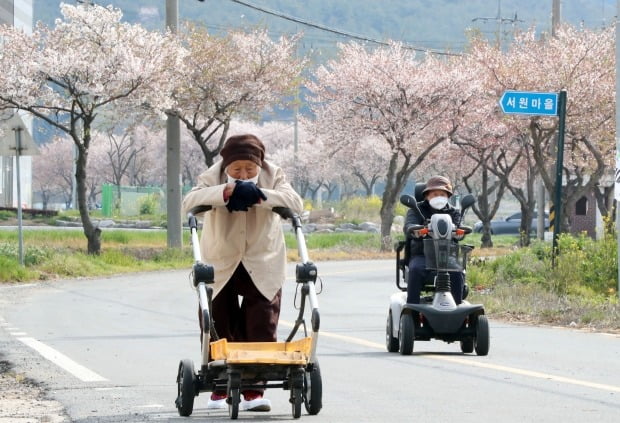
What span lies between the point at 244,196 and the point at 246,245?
38 centimetres

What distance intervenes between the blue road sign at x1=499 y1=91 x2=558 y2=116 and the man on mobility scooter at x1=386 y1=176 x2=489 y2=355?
7.50 meters

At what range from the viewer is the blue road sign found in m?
19.4

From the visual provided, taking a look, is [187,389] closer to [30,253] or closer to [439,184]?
[439,184]

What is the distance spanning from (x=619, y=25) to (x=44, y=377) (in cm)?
977

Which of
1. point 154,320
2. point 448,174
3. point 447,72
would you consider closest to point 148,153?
point 448,174

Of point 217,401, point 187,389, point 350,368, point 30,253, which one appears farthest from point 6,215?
point 187,389

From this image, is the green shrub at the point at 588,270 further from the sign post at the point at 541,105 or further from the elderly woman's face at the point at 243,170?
the elderly woman's face at the point at 243,170

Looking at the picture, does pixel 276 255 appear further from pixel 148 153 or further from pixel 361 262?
pixel 148 153

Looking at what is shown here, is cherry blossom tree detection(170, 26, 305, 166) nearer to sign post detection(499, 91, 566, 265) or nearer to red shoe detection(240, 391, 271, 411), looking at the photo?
sign post detection(499, 91, 566, 265)

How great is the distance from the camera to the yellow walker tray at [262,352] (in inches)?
288

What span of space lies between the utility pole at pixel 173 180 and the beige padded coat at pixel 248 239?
95.3ft

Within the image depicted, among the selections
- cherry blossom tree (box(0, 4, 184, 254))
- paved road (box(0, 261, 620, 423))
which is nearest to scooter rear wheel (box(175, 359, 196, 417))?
paved road (box(0, 261, 620, 423))

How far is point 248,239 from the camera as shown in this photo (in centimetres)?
805

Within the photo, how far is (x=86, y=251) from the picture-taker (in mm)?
36031
